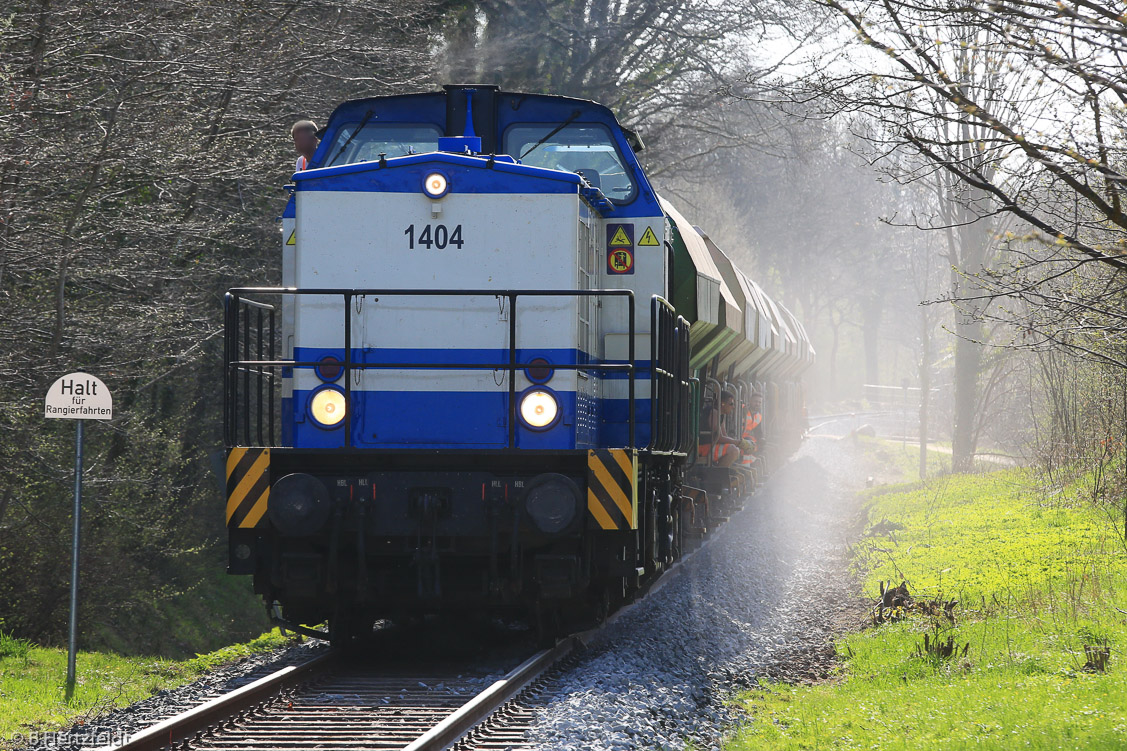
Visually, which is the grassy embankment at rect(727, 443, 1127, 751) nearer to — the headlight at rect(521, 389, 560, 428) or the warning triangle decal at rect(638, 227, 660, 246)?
the headlight at rect(521, 389, 560, 428)

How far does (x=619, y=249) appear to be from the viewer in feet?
25.4

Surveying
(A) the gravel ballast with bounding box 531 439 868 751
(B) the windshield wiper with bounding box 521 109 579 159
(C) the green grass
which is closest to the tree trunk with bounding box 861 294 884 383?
(A) the gravel ballast with bounding box 531 439 868 751

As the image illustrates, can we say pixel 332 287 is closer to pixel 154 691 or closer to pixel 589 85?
pixel 154 691

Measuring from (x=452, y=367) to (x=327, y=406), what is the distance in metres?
0.80

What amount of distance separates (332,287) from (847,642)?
14.6 feet

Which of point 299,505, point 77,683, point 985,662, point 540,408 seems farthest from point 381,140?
point 985,662

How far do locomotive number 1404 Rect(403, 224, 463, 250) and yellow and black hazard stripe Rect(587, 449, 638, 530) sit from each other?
5.30 ft

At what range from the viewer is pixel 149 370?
38.9ft

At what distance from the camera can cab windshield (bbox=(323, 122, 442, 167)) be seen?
7.70 m

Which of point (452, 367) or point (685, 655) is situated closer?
point (452, 367)

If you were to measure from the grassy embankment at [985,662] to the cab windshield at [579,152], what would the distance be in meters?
3.51

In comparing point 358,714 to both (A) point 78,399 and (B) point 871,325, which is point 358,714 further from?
(B) point 871,325

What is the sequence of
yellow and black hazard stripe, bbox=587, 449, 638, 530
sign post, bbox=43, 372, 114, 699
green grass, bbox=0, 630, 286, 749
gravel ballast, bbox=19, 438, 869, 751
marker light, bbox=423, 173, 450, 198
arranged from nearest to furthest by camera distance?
gravel ballast, bbox=19, 438, 869, 751 < green grass, bbox=0, 630, 286, 749 < yellow and black hazard stripe, bbox=587, 449, 638, 530 < marker light, bbox=423, 173, 450, 198 < sign post, bbox=43, 372, 114, 699

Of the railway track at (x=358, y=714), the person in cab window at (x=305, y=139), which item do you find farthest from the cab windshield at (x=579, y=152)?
the railway track at (x=358, y=714)
